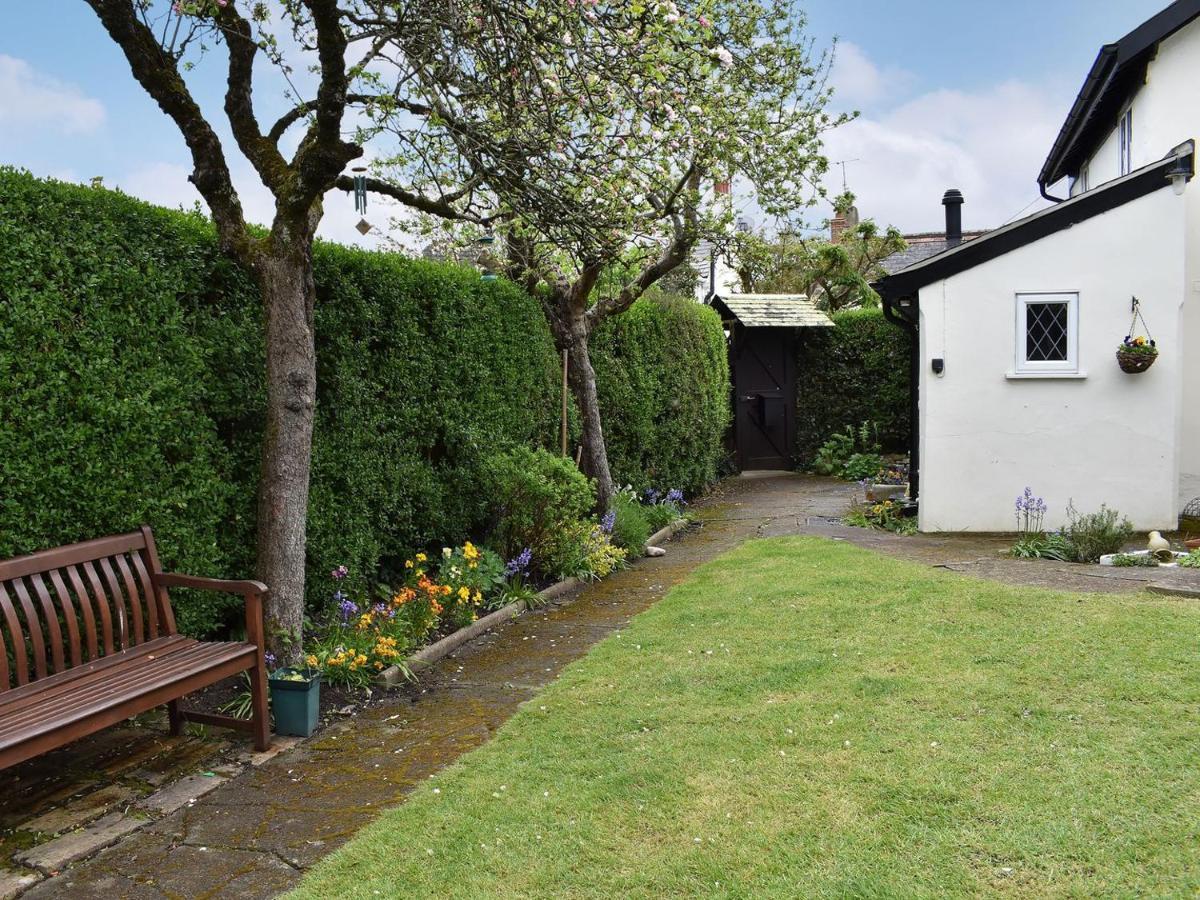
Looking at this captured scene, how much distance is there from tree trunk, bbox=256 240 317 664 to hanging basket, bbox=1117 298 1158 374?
8565mm

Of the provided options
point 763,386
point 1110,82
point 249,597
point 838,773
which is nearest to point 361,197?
point 249,597

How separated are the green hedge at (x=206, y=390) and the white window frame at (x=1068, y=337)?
568 cm

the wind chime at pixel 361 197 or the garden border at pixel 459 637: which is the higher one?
the wind chime at pixel 361 197

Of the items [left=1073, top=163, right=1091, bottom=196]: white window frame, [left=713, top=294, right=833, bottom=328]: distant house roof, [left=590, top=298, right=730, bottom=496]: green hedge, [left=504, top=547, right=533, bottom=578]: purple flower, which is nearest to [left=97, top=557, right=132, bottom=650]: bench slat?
[left=504, top=547, right=533, bottom=578]: purple flower

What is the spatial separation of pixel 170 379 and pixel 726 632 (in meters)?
3.98

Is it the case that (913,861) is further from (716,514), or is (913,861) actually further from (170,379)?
(716,514)

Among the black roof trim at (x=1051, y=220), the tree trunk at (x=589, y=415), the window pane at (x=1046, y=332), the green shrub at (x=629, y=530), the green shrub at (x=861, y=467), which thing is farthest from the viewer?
the green shrub at (x=861, y=467)

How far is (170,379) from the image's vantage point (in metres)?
5.05

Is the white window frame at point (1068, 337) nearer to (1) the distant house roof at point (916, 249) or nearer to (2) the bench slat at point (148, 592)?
(2) the bench slat at point (148, 592)

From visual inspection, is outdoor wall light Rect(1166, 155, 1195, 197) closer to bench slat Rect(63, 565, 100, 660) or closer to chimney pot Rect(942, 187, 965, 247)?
chimney pot Rect(942, 187, 965, 247)

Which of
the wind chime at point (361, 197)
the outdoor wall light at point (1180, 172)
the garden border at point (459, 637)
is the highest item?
the outdoor wall light at point (1180, 172)

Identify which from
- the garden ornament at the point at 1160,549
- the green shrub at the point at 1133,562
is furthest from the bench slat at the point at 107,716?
the garden ornament at the point at 1160,549

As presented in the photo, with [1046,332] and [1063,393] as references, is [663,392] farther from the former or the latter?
[1063,393]

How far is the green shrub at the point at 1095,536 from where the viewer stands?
29.0ft
